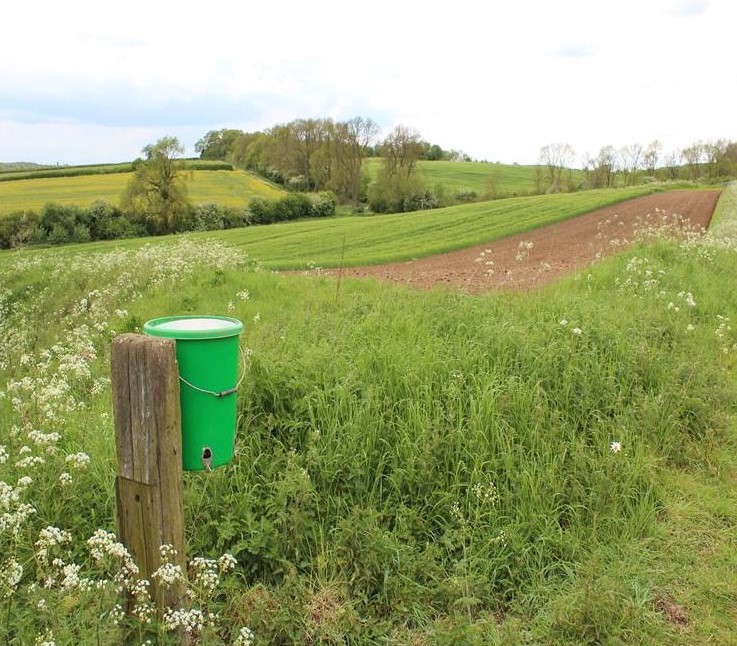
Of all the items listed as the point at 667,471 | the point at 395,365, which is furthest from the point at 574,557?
the point at 395,365

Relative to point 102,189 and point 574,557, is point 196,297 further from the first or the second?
point 102,189

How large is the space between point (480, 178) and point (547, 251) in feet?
215

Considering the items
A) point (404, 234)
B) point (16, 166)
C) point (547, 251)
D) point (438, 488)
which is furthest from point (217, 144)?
point (438, 488)

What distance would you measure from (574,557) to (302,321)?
12.4 ft

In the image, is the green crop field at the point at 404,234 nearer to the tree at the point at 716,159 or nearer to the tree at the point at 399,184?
the tree at the point at 399,184

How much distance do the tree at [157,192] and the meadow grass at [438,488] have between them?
42292 millimetres

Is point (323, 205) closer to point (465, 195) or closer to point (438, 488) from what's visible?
point (465, 195)

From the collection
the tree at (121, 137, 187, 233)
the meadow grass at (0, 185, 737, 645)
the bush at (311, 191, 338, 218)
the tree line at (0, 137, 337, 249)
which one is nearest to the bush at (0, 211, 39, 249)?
the tree line at (0, 137, 337, 249)

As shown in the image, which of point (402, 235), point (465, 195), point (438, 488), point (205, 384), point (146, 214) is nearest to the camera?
point (205, 384)

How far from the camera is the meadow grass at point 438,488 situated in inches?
119

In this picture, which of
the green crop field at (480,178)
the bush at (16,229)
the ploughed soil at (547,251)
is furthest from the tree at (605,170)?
the bush at (16,229)

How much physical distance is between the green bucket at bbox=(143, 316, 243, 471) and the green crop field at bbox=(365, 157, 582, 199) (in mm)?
57610

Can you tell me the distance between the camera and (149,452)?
256 cm

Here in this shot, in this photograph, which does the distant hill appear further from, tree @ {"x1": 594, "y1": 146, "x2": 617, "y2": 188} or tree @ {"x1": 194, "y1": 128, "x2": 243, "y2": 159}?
tree @ {"x1": 594, "y1": 146, "x2": 617, "y2": 188}
